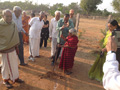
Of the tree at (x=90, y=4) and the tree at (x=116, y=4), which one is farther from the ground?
the tree at (x=90, y=4)

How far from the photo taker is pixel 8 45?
275 centimetres

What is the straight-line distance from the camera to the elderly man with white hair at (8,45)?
2.69m

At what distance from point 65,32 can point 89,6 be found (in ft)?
111

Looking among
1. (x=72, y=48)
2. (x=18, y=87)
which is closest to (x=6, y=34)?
(x=18, y=87)

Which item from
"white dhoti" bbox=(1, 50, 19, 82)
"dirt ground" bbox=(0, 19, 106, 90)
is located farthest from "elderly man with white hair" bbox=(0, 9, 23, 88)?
"dirt ground" bbox=(0, 19, 106, 90)

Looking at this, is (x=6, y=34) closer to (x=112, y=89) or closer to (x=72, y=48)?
(x=72, y=48)

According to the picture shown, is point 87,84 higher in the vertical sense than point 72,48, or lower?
lower

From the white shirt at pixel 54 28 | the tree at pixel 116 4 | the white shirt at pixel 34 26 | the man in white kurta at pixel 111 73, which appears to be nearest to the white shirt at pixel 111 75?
the man in white kurta at pixel 111 73

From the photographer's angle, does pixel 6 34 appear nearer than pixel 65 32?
Yes

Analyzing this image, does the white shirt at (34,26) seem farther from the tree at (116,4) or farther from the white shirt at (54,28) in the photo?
the tree at (116,4)

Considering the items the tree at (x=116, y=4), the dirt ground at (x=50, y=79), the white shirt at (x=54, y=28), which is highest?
the tree at (x=116, y=4)

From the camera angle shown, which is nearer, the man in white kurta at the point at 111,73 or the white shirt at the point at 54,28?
the man in white kurta at the point at 111,73

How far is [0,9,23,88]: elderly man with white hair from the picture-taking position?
2689 millimetres

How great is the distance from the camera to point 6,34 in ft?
8.91
